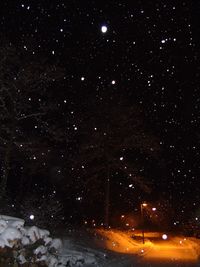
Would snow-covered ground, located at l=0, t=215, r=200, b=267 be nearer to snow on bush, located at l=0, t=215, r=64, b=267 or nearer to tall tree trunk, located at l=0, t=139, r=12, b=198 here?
snow on bush, located at l=0, t=215, r=64, b=267

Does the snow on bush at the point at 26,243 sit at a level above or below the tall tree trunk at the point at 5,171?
below

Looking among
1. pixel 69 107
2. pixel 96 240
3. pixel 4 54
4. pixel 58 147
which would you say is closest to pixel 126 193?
pixel 58 147

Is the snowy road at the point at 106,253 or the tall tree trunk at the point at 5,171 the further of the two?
the tall tree trunk at the point at 5,171

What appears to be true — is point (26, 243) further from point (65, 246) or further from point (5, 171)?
point (5, 171)

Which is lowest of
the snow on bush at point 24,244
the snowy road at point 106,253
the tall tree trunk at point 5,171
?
the snow on bush at point 24,244

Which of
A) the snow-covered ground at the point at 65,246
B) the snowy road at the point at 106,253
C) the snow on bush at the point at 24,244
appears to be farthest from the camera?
the snowy road at the point at 106,253

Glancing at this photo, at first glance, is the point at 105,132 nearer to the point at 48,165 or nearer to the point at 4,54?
the point at 48,165

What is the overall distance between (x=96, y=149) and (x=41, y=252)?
27.5 metres

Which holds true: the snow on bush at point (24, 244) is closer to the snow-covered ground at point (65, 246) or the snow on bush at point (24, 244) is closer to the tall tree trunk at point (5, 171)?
the snow-covered ground at point (65, 246)

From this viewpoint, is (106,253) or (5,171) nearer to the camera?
(5,171)

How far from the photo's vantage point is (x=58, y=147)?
145 feet

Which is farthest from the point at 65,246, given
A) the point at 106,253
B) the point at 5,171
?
the point at 5,171

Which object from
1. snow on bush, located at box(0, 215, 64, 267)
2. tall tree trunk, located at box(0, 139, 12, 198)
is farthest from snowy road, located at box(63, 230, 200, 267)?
snow on bush, located at box(0, 215, 64, 267)

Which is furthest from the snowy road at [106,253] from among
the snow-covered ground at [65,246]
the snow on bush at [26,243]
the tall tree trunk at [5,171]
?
the snow on bush at [26,243]
